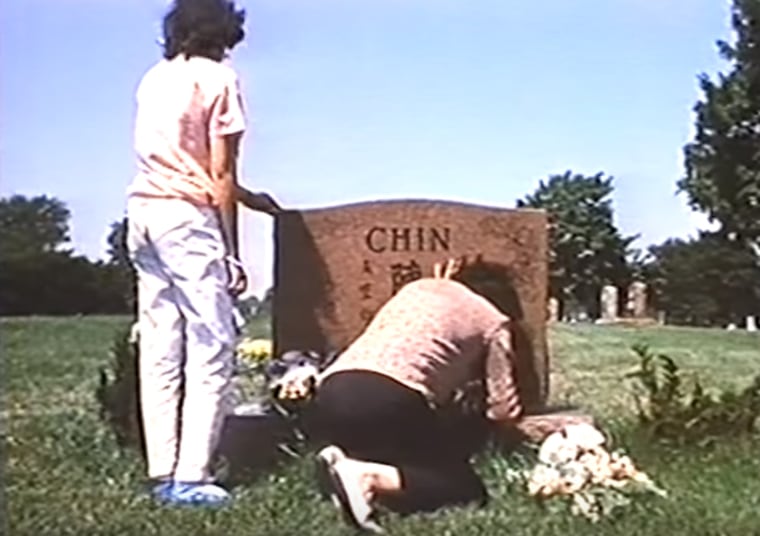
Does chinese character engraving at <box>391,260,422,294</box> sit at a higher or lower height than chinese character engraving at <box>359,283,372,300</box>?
higher

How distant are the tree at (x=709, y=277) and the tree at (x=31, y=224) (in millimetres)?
883

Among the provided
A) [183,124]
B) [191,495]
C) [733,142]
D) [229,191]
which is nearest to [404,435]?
[191,495]

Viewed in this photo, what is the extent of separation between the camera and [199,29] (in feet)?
9.20

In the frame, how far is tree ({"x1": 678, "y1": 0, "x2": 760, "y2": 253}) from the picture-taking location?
2.89 meters

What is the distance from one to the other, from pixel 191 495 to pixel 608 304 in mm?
682

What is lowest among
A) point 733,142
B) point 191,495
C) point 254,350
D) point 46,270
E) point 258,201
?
point 191,495

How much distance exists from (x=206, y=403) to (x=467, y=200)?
1.61 feet

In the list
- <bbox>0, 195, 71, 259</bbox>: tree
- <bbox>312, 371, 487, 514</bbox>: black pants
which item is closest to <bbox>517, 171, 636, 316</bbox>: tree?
<bbox>312, 371, 487, 514</bbox>: black pants

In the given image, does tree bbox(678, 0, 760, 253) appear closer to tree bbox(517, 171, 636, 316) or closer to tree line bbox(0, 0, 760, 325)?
tree line bbox(0, 0, 760, 325)

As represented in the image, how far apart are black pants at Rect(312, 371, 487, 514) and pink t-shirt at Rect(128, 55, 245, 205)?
358 millimetres

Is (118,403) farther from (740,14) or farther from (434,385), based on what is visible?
(740,14)

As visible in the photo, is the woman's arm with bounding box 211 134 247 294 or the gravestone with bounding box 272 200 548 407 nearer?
the woman's arm with bounding box 211 134 247 294

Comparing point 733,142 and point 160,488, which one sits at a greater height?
point 733,142

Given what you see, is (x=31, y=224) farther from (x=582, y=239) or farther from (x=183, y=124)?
(x=582, y=239)
